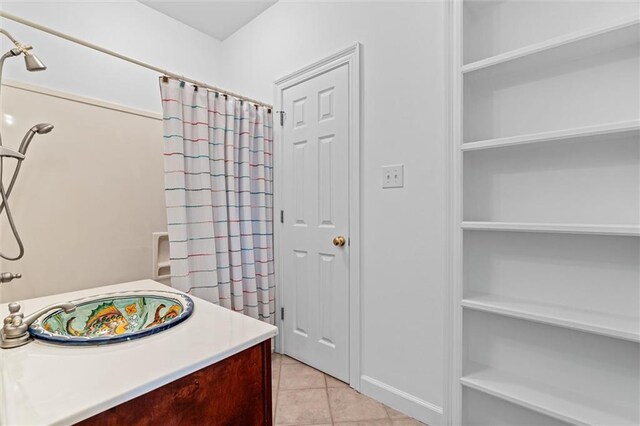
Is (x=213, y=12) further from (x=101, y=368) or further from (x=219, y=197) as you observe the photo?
(x=101, y=368)

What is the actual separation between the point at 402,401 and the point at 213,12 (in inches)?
122

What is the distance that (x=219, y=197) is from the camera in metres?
2.00

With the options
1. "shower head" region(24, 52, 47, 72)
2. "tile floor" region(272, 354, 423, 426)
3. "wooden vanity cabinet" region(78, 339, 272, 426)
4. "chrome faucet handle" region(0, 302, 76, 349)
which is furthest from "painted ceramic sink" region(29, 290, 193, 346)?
"tile floor" region(272, 354, 423, 426)

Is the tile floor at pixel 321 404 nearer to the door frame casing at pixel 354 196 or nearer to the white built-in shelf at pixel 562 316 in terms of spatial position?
the door frame casing at pixel 354 196

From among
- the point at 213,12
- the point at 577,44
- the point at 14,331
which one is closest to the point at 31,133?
the point at 14,331

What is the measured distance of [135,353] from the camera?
2.57 feet

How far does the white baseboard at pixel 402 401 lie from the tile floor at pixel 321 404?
0.10 ft

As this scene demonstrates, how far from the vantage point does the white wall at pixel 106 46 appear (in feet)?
6.26

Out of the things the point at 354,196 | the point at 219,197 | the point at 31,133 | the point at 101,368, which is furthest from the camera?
the point at 219,197

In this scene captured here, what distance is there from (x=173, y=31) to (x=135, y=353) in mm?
2723

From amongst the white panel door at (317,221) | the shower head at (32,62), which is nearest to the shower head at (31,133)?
the shower head at (32,62)

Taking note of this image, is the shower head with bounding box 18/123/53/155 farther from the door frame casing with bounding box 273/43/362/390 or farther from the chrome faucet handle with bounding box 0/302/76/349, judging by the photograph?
the door frame casing with bounding box 273/43/362/390

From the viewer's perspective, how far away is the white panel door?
6.39ft

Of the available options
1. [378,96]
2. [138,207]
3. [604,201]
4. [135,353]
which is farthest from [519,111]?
[138,207]
